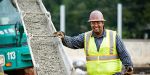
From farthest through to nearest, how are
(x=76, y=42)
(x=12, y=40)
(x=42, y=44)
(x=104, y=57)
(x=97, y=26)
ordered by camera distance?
(x=12, y=40)
(x=42, y=44)
(x=76, y=42)
(x=104, y=57)
(x=97, y=26)

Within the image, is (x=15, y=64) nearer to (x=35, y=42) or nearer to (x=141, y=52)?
(x=35, y=42)

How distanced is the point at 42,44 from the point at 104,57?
2.71 metres

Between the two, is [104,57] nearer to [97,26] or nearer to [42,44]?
[97,26]

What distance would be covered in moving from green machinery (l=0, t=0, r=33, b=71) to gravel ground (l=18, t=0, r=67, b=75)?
→ 0.87ft

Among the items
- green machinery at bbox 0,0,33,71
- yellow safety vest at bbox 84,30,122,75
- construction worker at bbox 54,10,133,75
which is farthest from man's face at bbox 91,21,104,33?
green machinery at bbox 0,0,33,71

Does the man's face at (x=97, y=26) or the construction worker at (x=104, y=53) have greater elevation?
the man's face at (x=97, y=26)

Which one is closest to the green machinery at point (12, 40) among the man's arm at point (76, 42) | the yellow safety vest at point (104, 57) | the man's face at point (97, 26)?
the man's arm at point (76, 42)

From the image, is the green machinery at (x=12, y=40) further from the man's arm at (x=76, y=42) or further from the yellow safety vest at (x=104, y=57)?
the yellow safety vest at (x=104, y=57)

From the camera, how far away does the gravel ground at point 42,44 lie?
9930mm

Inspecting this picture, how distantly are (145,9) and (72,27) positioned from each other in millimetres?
8064

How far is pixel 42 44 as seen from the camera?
10375 mm

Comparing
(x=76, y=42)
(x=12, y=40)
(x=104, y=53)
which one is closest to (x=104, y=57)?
(x=104, y=53)

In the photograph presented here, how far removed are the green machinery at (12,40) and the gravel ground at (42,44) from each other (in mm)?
266

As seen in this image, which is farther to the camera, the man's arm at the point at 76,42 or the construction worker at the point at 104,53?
the man's arm at the point at 76,42
